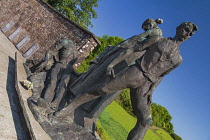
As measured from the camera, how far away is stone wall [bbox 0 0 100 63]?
11328mm

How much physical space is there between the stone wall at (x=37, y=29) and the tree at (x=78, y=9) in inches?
401

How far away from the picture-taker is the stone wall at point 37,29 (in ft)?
37.2

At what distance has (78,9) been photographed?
81.6ft

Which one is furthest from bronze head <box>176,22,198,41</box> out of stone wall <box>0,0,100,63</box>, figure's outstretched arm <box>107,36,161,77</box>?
A: stone wall <box>0,0,100,63</box>

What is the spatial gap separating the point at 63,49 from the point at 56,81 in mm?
893

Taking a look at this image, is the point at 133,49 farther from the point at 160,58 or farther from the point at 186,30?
the point at 186,30

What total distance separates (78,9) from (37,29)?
519 inches

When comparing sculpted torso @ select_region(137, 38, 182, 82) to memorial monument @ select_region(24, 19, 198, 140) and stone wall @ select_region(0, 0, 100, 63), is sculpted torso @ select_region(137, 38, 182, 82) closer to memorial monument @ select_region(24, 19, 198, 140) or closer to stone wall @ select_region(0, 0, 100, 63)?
memorial monument @ select_region(24, 19, 198, 140)

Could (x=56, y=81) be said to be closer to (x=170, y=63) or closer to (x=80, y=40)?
(x=170, y=63)

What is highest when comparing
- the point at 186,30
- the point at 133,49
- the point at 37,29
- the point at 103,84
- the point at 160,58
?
the point at 186,30

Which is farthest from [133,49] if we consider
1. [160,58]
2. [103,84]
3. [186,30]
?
[186,30]

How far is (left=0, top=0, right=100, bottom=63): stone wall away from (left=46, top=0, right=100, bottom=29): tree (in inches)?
401

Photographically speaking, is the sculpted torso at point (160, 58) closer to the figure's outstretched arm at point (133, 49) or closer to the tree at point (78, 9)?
the figure's outstretched arm at point (133, 49)

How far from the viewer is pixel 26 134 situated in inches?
150
